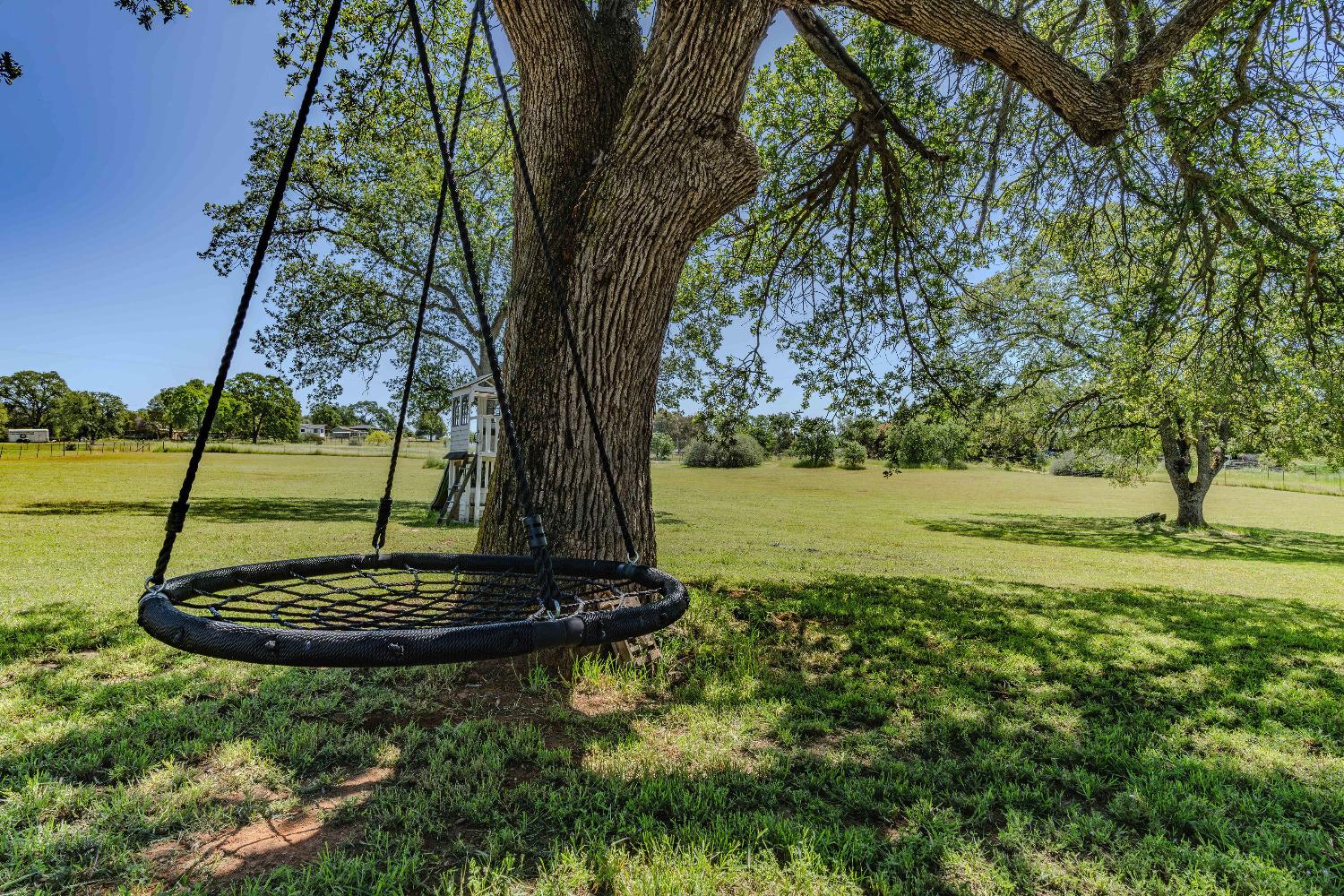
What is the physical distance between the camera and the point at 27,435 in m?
35.7

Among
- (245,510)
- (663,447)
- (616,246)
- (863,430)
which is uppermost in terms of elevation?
(616,246)

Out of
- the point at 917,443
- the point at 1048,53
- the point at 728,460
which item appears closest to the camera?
the point at 1048,53

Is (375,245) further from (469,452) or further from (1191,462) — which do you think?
(1191,462)

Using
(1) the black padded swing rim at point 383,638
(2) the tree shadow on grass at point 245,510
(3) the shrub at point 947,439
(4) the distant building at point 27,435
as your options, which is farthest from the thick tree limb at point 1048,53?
(4) the distant building at point 27,435

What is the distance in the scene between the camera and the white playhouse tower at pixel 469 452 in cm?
1141

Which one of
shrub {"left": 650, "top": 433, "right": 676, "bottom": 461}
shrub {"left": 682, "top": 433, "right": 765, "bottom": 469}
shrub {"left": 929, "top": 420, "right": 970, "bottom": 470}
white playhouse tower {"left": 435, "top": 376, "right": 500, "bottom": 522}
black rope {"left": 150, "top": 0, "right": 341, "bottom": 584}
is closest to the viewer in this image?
black rope {"left": 150, "top": 0, "right": 341, "bottom": 584}

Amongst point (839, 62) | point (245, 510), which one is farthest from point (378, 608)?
point (245, 510)

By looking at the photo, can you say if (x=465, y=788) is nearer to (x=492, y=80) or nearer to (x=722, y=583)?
(x=722, y=583)

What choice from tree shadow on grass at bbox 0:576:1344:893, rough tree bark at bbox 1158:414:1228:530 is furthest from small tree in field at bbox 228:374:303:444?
rough tree bark at bbox 1158:414:1228:530

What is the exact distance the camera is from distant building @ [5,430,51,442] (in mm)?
34366

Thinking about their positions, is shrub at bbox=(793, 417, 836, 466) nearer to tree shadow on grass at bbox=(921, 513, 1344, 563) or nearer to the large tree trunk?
the large tree trunk

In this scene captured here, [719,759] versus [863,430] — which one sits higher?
[863,430]

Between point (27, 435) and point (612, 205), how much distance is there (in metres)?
48.9

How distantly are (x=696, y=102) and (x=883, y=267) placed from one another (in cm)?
413
